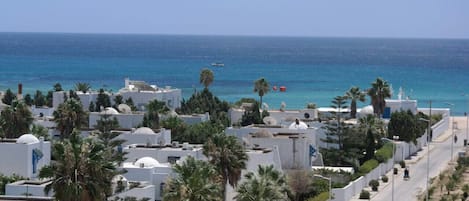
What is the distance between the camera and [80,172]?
31188 millimetres

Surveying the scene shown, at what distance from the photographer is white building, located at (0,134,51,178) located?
49062mm

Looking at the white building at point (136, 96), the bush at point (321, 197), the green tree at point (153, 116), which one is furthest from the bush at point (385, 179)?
the white building at point (136, 96)

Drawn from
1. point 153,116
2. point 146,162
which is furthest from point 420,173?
point 146,162

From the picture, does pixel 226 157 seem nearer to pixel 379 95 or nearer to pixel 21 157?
pixel 21 157

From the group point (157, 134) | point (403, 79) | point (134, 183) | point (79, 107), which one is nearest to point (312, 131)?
point (157, 134)

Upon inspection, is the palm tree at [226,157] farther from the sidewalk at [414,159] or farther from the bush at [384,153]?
Answer: the bush at [384,153]

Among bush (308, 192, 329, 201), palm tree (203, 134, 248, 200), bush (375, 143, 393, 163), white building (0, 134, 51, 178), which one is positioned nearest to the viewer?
palm tree (203, 134, 248, 200)

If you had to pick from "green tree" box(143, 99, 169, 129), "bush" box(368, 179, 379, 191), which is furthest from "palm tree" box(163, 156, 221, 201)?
"green tree" box(143, 99, 169, 129)

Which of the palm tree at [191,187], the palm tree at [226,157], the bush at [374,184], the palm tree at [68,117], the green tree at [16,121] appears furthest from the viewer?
the bush at [374,184]

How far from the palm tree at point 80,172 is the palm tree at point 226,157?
39.5ft

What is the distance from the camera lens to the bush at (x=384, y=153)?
6594 centimetres

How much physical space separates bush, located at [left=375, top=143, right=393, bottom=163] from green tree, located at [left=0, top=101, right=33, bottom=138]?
2151 centimetres

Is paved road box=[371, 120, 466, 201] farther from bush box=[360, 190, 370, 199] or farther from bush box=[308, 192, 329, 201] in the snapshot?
bush box=[308, 192, 329, 201]

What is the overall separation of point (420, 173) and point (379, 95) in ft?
51.8
